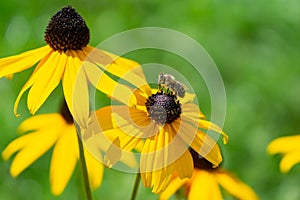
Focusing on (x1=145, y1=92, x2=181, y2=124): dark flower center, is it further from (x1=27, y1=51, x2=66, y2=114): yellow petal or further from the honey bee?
(x1=27, y1=51, x2=66, y2=114): yellow petal

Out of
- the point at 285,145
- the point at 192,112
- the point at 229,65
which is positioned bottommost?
the point at 192,112

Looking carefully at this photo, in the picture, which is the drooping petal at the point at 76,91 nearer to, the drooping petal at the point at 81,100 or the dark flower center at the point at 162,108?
the drooping petal at the point at 81,100

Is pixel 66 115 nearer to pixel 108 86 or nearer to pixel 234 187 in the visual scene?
pixel 234 187

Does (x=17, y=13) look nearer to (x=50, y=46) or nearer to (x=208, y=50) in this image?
(x=208, y=50)

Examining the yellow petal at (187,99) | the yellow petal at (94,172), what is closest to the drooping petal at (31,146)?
the yellow petal at (94,172)

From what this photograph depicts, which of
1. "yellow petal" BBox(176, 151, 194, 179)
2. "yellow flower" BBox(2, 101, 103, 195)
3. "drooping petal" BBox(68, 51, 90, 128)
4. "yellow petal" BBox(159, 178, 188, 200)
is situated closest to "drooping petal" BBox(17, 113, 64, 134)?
"yellow flower" BBox(2, 101, 103, 195)

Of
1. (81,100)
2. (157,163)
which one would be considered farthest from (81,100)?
(157,163)
